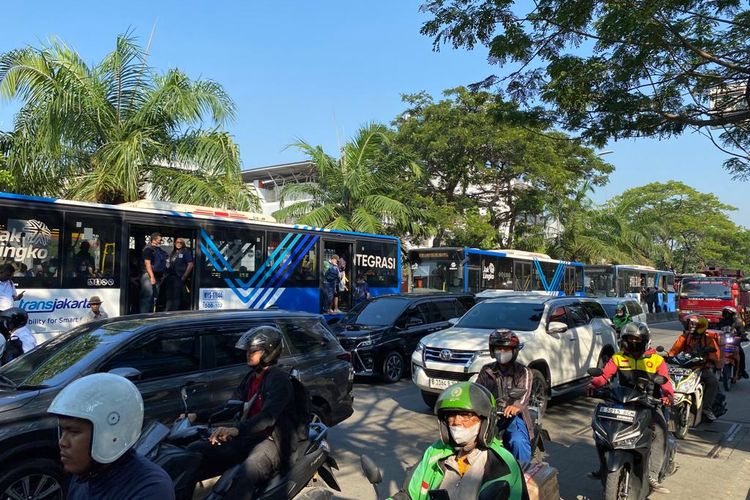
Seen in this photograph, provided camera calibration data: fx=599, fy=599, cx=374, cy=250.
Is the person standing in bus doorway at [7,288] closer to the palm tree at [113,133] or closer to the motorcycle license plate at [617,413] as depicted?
the palm tree at [113,133]

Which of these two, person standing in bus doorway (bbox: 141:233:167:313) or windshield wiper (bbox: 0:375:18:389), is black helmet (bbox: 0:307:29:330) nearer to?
windshield wiper (bbox: 0:375:18:389)

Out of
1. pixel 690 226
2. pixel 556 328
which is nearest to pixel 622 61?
pixel 556 328

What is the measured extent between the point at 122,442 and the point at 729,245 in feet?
209

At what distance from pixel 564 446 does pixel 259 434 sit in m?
4.41

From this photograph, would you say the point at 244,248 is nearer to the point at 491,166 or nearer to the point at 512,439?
the point at 512,439

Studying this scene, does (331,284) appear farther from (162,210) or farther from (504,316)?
(504,316)

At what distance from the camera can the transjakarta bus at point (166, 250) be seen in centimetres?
980

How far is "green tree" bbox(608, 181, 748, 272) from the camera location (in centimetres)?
5078

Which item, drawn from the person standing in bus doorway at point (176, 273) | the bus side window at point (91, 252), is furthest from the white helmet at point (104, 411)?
the person standing in bus doorway at point (176, 273)

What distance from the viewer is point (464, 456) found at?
9.04 ft

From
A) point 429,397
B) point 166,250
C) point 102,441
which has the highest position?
point 166,250

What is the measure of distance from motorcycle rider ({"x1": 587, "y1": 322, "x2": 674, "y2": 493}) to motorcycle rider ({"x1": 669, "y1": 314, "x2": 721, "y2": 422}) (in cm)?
266

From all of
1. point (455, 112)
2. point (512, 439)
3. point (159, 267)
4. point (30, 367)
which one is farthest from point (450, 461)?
point (455, 112)

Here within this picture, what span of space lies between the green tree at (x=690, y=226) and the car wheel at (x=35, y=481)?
4852 centimetres
